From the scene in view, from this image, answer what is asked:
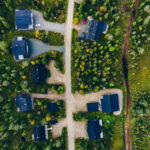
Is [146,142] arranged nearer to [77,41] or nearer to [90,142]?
[90,142]

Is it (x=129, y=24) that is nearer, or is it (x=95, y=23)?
(x=95, y=23)

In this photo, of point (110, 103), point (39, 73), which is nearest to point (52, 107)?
point (39, 73)

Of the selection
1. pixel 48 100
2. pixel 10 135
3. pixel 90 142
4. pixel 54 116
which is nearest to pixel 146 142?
pixel 90 142

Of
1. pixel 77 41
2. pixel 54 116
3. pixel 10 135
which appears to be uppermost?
pixel 77 41

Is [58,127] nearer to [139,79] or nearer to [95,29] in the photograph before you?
[139,79]

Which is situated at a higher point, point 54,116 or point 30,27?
point 30,27

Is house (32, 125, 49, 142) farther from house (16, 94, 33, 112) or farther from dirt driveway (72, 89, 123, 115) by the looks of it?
dirt driveway (72, 89, 123, 115)

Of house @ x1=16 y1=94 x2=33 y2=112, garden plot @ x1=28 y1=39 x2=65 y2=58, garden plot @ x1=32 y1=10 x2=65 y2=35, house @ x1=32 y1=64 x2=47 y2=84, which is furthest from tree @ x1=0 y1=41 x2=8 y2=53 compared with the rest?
house @ x1=16 y1=94 x2=33 y2=112
